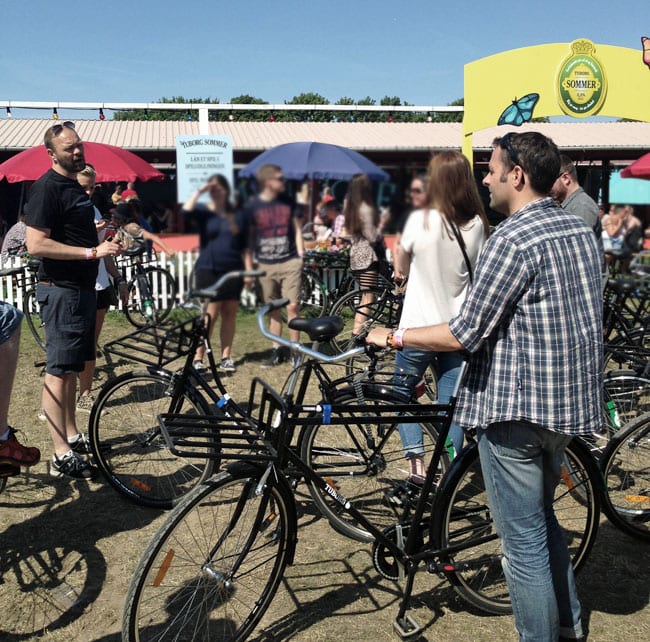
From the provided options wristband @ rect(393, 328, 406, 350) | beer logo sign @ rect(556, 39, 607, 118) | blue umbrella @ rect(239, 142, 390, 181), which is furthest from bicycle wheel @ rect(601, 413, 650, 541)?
beer logo sign @ rect(556, 39, 607, 118)

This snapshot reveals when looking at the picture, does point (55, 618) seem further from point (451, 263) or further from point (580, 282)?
point (580, 282)

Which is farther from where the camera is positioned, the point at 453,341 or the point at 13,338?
the point at 13,338

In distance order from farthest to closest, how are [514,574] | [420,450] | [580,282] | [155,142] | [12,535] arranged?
1. [12,535]
2. [420,450]
3. [514,574]
4. [580,282]
5. [155,142]

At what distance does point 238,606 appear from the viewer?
109 inches

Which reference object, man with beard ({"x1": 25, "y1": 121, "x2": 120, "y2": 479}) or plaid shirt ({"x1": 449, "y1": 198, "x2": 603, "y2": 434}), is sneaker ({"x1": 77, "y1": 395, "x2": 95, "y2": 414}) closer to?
man with beard ({"x1": 25, "y1": 121, "x2": 120, "y2": 479})

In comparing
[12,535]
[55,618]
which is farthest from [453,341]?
[12,535]

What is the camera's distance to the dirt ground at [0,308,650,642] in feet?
9.06

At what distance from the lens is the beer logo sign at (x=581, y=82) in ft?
23.7

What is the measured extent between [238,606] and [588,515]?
151 cm

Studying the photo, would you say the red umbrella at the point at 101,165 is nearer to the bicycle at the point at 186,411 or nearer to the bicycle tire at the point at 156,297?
the bicycle tire at the point at 156,297

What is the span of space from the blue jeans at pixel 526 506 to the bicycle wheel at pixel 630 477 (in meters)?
1.03

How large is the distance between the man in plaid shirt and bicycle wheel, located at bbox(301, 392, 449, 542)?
2.61ft

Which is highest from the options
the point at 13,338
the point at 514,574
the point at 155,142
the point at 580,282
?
the point at 155,142

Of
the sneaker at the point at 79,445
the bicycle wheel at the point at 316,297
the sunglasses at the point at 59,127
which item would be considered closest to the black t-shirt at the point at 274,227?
the bicycle wheel at the point at 316,297
